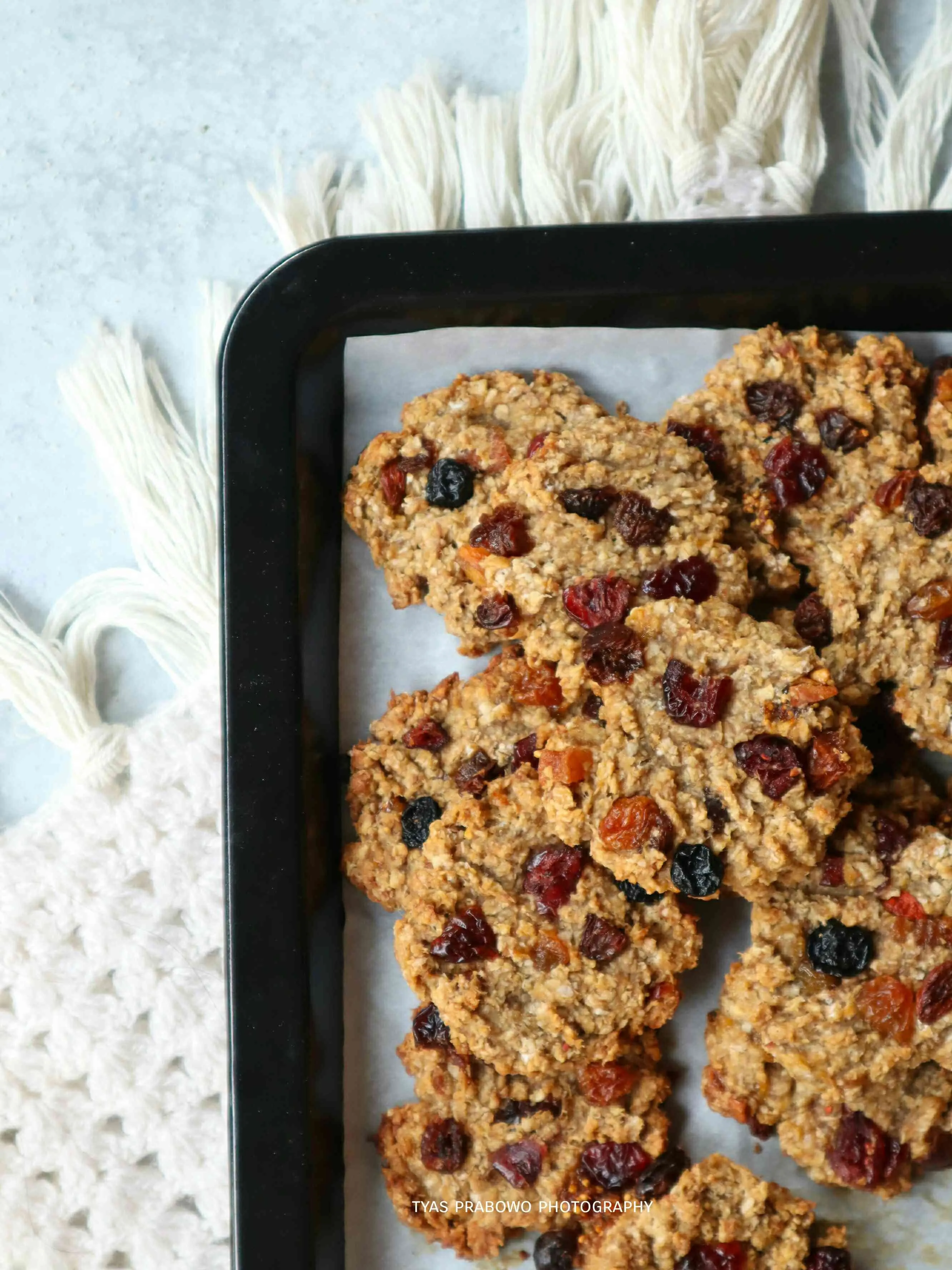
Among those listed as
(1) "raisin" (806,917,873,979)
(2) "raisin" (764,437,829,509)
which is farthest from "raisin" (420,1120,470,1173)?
(2) "raisin" (764,437,829,509)

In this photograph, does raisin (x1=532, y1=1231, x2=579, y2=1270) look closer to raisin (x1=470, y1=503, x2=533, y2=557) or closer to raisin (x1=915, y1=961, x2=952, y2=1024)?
raisin (x1=915, y1=961, x2=952, y2=1024)

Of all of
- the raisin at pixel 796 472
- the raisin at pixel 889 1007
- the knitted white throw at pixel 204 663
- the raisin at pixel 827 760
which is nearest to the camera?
the raisin at pixel 827 760

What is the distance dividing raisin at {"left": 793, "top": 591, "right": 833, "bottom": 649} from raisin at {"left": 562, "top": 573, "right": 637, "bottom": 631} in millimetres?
285

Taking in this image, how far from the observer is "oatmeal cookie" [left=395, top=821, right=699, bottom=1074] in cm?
192

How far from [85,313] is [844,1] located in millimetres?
1591

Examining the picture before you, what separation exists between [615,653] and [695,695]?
14 cm

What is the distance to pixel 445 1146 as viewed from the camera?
6.64ft

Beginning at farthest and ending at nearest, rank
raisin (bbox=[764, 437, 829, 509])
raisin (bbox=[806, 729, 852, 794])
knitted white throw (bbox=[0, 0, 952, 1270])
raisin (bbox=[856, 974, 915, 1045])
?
1. knitted white throw (bbox=[0, 0, 952, 1270])
2. raisin (bbox=[764, 437, 829, 509])
3. raisin (bbox=[856, 974, 915, 1045])
4. raisin (bbox=[806, 729, 852, 794])

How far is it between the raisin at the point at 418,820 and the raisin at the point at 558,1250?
0.68 metres

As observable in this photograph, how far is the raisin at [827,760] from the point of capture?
180cm

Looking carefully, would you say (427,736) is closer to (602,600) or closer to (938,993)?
(602,600)

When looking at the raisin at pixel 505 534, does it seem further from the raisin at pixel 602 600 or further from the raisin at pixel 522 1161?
the raisin at pixel 522 1161

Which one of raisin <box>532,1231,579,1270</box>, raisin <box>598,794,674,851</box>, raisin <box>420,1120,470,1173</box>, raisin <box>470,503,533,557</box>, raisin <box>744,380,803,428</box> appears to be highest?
raisin <box>744,380,803,428</box>

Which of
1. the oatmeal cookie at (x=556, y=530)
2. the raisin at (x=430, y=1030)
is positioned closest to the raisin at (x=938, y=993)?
the oatmeal cookie at (x=556, y=530)
